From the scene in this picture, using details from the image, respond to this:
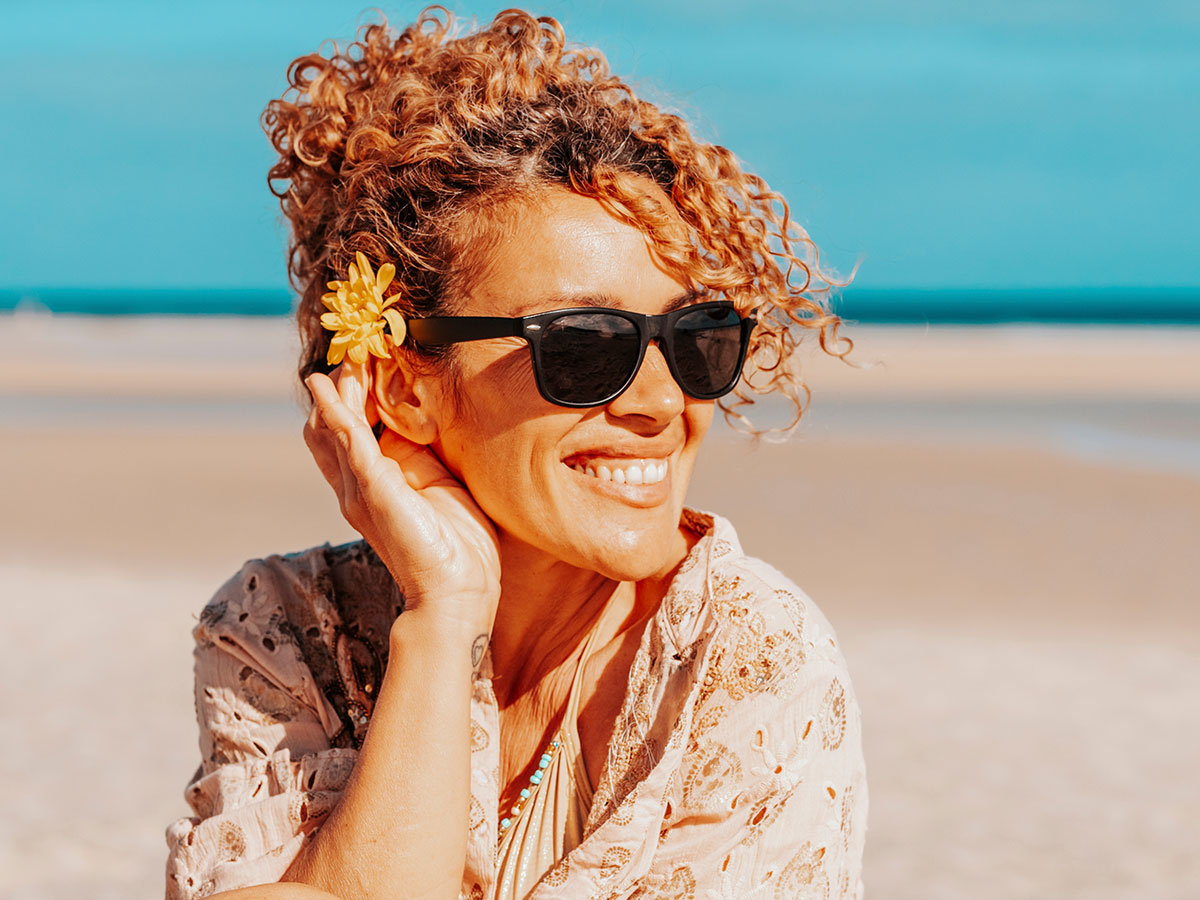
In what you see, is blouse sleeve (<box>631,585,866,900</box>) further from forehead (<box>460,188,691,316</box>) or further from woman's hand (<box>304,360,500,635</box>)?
forehead (<box>460,188,691,316</box>)

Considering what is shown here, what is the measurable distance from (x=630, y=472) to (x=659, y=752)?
21.4 inches

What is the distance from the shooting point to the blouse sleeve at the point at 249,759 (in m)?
2.62

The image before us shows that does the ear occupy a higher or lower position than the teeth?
higher

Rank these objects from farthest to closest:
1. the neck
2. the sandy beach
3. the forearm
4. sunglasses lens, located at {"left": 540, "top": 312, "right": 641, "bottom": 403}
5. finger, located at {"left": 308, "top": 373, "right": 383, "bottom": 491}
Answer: the sandy beach, the neck, finger, located at {"left": 308, "top": 373, "right": 383, "bottom": 491}, sunglasses lens, located at {"left": 540, "top": 312, "right": 641, "bottom": 403}, the forearm

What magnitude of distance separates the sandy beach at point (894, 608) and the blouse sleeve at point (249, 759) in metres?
1.41

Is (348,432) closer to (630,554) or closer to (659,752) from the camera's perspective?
(630,554)

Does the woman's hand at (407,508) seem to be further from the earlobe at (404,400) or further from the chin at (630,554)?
the chin at (630,554)

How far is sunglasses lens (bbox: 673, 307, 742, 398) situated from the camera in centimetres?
263

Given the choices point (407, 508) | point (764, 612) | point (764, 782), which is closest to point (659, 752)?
point (764, 782)

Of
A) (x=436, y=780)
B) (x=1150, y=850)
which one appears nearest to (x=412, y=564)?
(x=436, y=780)

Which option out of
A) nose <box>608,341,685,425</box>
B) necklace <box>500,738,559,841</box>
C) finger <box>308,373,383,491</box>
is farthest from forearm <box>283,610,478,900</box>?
nose <box>608,341,685,425</box>

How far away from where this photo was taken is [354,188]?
9.28ft

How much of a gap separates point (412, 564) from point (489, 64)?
104cm

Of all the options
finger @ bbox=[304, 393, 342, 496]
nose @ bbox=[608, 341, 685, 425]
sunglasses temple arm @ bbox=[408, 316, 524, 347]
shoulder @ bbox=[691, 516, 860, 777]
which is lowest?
shoulder @ bbox=[691, 516, 860, 777]
